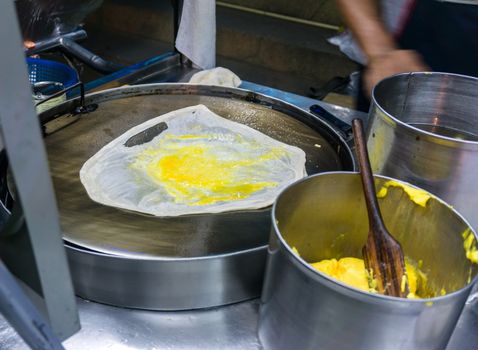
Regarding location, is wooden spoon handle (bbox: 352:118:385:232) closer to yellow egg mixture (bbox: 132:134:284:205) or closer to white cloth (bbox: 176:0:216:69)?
yellow egg mixture (bbox: 132:134:284:205)

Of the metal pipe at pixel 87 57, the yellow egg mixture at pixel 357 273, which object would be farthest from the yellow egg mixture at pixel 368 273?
the metal pipe at pixel 87 57

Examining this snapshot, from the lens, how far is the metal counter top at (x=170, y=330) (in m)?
0.70

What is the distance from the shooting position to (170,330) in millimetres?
727

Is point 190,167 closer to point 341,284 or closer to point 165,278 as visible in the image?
point 165,278

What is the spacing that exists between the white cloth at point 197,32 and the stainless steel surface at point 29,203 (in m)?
1.23

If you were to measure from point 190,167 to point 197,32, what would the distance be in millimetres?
718

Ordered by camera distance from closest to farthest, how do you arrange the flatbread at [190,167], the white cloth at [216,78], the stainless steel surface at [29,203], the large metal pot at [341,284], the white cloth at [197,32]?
the stainless steel surface at [29,203] → the large metal pot at [341,284] → the flatbread at [190,167] → the white cloth at [216,78] → the white cloth at [197,32]

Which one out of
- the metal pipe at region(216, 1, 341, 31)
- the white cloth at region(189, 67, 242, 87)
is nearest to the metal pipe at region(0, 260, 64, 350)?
the white cloth at region(189, 67, 242, 87)

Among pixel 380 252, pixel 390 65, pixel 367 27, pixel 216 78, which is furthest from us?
pixel 216 78

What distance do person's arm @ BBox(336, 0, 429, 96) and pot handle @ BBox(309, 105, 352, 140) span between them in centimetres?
15

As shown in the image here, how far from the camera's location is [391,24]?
1.49 meters

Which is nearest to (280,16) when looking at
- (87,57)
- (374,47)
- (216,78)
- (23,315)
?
(87,57)

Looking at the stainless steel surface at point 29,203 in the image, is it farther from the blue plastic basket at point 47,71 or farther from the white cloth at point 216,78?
the blue plastic basket at point 47,71

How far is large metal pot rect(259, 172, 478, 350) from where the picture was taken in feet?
1.62
